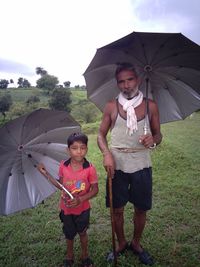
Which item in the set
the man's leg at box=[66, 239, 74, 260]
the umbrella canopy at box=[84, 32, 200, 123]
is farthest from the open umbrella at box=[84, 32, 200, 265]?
the man's leg at box=[66, 239, 74, 260]

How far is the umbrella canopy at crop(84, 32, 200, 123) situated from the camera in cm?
293

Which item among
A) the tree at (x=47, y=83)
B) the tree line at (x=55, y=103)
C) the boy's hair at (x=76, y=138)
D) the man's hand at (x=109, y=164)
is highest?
the tree at (x=47, y=83)

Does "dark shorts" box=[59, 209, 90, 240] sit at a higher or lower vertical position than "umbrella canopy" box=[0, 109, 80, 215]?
lower

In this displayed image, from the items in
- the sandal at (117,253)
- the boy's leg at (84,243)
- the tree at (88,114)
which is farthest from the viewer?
the tree at (88,114)

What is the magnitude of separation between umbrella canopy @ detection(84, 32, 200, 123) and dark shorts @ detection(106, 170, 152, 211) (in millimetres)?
831

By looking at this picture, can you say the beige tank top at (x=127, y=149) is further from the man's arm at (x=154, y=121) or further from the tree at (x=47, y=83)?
the tree at (x=47, y=83)

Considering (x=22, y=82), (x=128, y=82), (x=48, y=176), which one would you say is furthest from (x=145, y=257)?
(x=22, y=82)

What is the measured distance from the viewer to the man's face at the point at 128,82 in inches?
120

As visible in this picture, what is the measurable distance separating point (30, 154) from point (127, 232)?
2.22 meters

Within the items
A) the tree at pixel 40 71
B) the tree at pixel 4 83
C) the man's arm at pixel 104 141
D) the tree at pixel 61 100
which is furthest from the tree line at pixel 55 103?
the tree at pixel 40 71

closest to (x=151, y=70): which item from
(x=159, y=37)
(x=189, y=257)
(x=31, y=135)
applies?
(x=159, y=37)

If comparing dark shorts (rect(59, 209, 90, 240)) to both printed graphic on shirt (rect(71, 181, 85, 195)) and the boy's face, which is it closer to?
printed graphic on shirt (rect(71, 181, 85, 195))

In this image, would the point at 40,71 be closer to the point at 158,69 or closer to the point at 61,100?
the point at 61,100

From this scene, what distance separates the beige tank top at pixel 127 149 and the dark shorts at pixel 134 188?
9 centimetres
